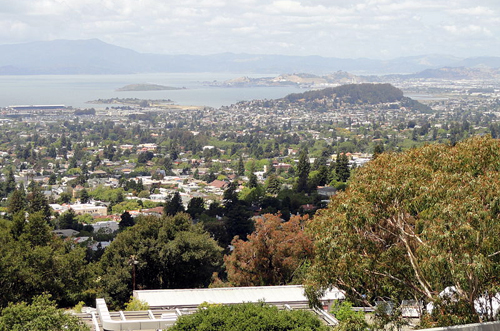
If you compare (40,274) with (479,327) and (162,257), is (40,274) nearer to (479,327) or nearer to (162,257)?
(162,257)

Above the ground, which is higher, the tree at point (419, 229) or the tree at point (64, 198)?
the tree at point (419, 229)

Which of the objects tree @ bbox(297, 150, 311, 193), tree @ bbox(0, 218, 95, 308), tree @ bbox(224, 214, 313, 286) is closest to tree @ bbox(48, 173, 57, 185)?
tree @ bbox(297, 150, 311, 193)

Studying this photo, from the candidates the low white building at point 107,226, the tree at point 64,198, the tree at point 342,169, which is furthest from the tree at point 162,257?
the tree at point 64,198

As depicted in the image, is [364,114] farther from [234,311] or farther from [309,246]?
[234,311]

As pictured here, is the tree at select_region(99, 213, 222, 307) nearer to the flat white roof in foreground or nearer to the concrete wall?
the flat white roof in foreground

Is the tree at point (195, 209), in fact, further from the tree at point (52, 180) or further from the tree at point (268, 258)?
the tree at point (52, 180)

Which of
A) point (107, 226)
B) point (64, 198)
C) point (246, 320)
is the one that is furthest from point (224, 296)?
point (64, 198)
